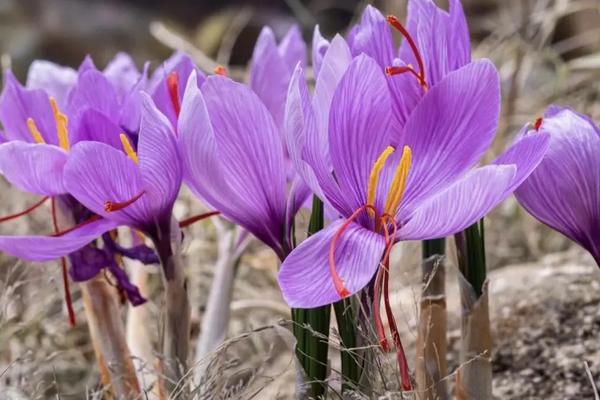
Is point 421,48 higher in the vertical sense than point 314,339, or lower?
higher

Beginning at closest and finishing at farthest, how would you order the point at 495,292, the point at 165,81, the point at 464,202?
1. the point at 464,202
2. the point at 165,81
3. the point at 495,292

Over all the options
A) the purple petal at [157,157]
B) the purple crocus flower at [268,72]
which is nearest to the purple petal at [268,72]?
the purple crocus flower at [268,72]

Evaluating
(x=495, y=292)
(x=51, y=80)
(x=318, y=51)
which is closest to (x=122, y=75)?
(x=51, y=80)

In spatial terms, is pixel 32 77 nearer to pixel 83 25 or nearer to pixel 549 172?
pixel 549 172

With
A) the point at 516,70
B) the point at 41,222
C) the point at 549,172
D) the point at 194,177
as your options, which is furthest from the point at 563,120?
the point at 41,222

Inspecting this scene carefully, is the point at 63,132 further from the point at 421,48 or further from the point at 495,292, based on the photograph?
the point at 495,292

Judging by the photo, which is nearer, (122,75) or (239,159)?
(239,159)

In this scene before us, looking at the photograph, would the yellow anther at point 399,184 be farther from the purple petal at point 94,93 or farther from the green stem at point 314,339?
the purple petal at point 94,93
